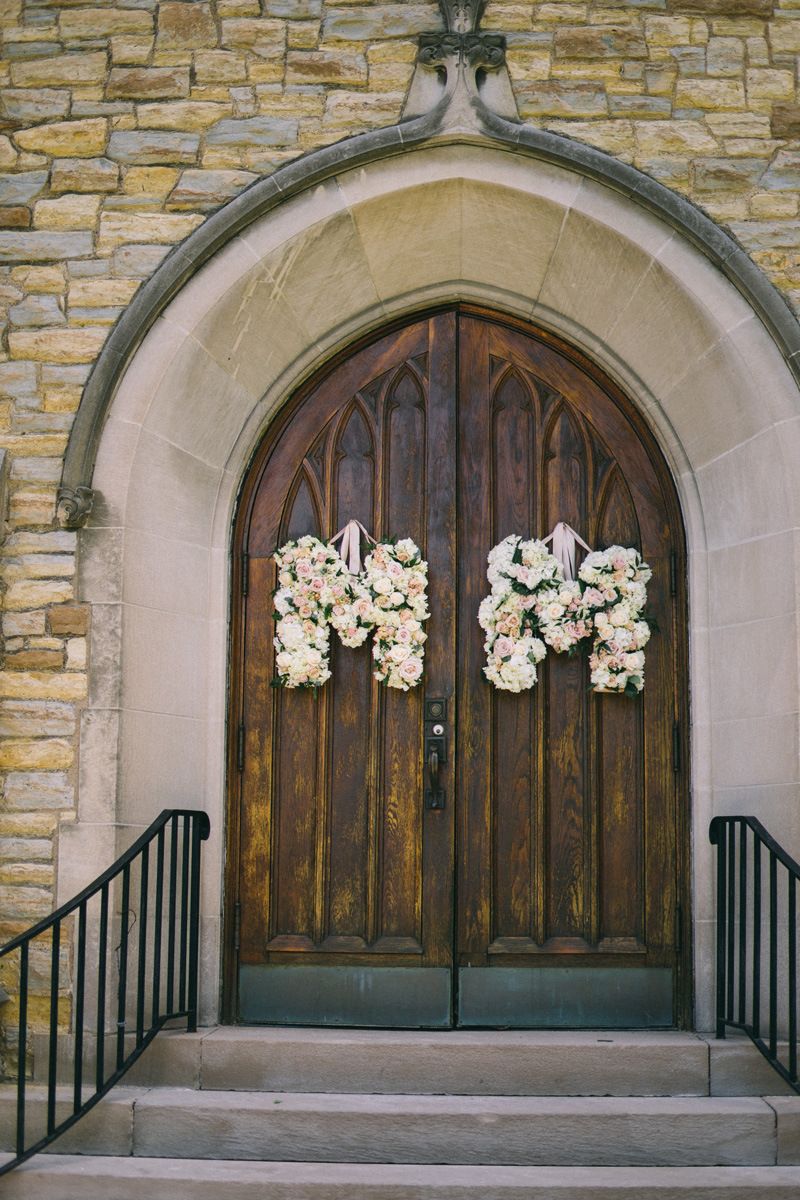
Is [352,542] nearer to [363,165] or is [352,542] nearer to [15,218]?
[363,165]

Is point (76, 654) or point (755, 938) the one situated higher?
point (76, 654)

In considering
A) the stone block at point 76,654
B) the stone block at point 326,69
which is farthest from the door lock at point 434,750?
the stone block at point 326,69

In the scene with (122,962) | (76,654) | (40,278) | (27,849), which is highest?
(40,278)

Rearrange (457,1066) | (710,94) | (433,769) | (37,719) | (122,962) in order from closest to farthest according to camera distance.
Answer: (122,962) → (457,1066) → (37,719) → (710,94) → (433,769)

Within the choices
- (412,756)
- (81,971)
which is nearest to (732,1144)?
(412,756)

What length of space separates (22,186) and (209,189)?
2.40ft

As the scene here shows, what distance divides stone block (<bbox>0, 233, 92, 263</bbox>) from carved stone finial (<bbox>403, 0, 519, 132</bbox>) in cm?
134

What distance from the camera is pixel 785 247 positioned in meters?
4.28

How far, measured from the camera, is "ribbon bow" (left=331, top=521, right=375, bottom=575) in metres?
4.73

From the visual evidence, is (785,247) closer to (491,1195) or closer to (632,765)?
(632,765)

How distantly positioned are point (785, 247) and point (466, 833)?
2574 millimetres

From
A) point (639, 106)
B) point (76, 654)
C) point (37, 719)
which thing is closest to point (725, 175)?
point (639, 106)

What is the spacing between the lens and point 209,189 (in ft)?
14.3

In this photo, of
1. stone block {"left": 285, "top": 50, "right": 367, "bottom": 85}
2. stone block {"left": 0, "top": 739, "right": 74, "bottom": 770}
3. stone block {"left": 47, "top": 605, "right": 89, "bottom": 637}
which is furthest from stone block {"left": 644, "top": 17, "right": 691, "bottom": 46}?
stone block {"left": 0, "top": 739, "right": 74, "bottom": 770}
